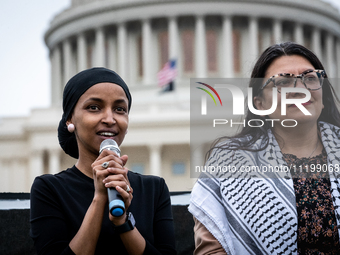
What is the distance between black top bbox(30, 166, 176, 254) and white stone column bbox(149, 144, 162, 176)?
1318 inches

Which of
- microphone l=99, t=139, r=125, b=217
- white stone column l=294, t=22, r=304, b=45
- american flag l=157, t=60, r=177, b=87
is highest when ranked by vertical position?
white stone column l=294, t=22, r=304, b=45

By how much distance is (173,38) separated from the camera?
4781 centimetres

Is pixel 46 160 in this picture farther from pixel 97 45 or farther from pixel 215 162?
pixel 215 162

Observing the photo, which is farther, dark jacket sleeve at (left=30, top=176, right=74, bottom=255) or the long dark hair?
the long dark hair

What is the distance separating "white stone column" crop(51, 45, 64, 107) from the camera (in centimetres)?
5222

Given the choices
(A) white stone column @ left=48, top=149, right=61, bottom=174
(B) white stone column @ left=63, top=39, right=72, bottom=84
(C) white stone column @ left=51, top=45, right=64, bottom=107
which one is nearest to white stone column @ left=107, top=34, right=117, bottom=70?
(B) white stone column @ left=63, top=39, right=72, bottom=84

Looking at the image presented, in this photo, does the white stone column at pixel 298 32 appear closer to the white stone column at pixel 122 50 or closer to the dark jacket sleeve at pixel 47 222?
the white stone column at pixel 122 50

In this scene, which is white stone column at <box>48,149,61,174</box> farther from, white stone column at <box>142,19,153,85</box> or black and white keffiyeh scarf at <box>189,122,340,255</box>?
black and white keffiyeh scarf at <box>189,122,340,255</box>

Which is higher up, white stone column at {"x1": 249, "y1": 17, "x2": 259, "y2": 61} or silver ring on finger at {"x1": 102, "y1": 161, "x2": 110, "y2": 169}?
white stone column at {"x1": 249, "y1": 17, "x2": 259, "y2": 61}

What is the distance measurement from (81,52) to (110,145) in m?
49.9

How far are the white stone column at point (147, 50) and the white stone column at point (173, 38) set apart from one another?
81.1 inches

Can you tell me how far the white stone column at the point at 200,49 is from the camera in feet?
157

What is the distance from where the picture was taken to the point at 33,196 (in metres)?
2.42

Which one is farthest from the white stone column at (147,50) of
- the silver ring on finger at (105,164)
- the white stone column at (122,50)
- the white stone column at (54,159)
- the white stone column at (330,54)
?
the silver ring on finger at (105,164)
